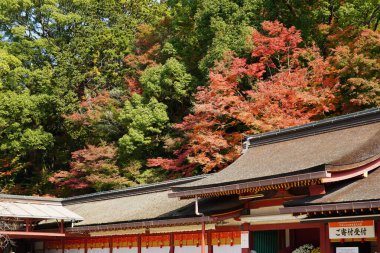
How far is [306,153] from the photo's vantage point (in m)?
15.6

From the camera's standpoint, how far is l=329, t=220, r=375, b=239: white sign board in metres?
12.5

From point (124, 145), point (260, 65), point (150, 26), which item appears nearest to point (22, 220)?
point (124, 145)

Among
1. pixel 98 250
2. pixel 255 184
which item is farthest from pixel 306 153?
pixel 98 250

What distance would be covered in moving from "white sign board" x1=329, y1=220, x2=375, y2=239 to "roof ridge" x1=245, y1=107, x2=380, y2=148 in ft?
13.2

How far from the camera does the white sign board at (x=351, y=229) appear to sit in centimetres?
1246

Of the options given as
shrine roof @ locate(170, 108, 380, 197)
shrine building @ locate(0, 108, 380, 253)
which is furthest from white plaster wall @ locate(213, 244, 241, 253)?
shrine roof @ locate(170, 108, 380, 197)


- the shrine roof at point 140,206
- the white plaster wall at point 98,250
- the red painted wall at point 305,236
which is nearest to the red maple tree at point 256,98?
the shrine roof at point 140,206

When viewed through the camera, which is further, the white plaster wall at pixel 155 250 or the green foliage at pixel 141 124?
the green foliage at pixel 141 124

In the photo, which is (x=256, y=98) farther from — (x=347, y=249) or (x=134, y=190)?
(x=347, y=249)

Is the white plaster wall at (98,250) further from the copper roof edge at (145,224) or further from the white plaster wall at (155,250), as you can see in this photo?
the white plaster wall at (155,250)

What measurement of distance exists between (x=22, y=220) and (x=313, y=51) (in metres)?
17.1

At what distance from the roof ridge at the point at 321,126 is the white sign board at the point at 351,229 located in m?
4.01

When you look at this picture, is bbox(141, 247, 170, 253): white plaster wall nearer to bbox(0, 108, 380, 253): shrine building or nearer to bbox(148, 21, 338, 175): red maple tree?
bbox(0, 108, 380, 253): shrine building

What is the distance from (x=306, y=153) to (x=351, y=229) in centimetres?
338
